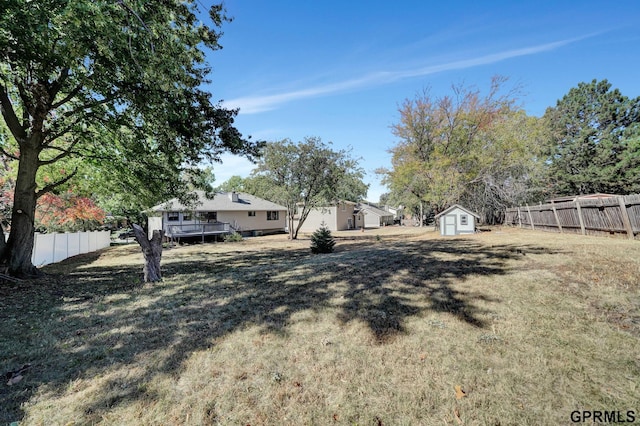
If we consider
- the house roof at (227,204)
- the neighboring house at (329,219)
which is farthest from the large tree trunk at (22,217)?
the neighboring house at (329,219)

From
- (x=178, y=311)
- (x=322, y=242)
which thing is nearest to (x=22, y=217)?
(x=178, y=311)

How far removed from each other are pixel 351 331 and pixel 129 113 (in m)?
9.20

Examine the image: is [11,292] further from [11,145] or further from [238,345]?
[11,145]

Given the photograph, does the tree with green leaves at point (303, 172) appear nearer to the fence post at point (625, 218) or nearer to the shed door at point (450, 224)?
the shed door at point (450, 224)

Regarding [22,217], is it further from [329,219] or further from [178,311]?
[329,219]

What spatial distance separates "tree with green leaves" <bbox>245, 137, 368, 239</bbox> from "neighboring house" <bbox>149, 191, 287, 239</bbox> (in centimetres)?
600

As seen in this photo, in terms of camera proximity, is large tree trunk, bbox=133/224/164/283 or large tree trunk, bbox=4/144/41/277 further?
large tree trunk, bbox=4/144/41/277

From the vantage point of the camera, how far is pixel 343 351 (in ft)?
11.3

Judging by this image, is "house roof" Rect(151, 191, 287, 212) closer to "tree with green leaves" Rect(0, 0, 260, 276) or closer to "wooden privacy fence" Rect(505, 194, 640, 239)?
"tree with green leaves" Rect(0, 0, 260, 276)

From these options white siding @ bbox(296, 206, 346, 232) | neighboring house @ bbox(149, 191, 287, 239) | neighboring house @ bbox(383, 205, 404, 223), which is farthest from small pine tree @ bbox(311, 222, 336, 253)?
neighboring house @ bbox(383, 205, 404, 223)

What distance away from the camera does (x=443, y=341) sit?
3.54 m

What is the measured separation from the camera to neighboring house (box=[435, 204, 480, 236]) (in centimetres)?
1794

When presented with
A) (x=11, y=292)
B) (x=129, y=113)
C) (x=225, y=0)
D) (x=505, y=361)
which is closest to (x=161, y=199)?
(x=129, y=113)

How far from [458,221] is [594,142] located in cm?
2707
